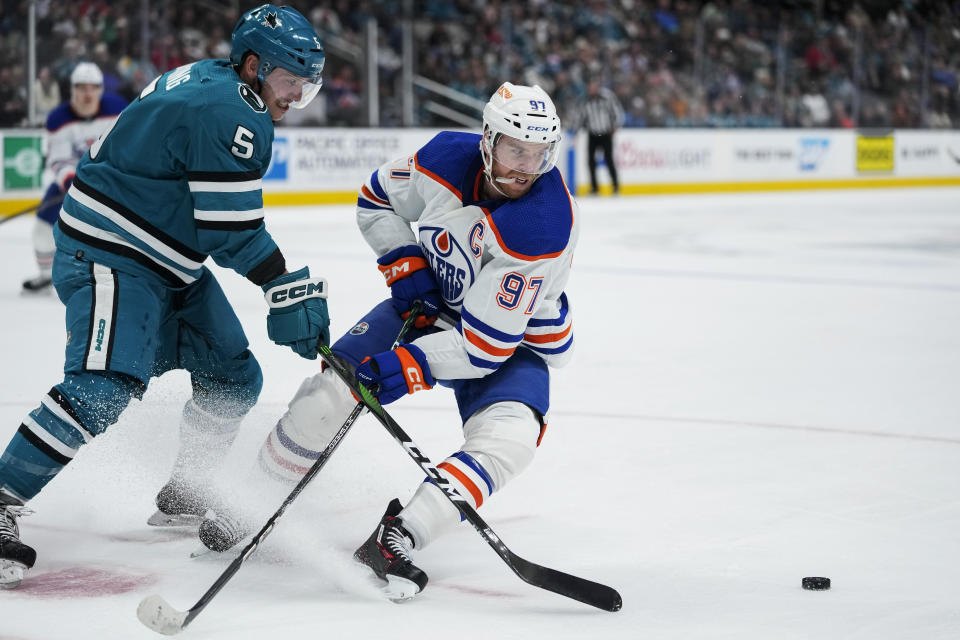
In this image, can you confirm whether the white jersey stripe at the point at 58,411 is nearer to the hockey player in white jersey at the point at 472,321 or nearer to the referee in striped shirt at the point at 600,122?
the hockey player in white jersey at the point at 472,321

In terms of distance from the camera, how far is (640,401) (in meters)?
4.11

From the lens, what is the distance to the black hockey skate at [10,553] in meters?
2.26

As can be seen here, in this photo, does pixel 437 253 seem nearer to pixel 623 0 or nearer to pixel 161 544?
pixel 161 544

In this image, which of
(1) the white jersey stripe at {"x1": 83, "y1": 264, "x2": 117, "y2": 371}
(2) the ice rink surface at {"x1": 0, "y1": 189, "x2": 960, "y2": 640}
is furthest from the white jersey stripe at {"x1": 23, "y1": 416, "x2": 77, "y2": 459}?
(2) the ice rink surface at {"x1": 0, "y1": 189, "x2": 960, "y2": 640}

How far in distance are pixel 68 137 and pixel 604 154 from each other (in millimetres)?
7961

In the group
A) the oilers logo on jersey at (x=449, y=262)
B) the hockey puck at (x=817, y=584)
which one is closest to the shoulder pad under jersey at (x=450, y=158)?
the oilers logo on jersey at (x=449, y=262)

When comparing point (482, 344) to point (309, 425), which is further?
point (309, 425)

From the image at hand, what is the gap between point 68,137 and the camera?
620 cm

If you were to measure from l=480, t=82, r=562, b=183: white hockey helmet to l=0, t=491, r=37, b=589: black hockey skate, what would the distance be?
3.76 feet

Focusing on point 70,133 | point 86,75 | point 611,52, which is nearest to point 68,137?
point 70,133

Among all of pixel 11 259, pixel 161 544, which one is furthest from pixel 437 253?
pixel 11 259

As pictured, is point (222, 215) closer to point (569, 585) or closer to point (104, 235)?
point (104, 235)

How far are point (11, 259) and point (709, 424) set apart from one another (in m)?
5.28

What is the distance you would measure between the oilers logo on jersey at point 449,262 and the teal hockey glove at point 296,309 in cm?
29
